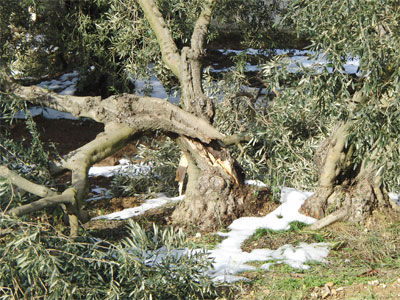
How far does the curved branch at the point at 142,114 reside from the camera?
22.8ft

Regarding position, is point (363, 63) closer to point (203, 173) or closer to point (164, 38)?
point (203, 173)

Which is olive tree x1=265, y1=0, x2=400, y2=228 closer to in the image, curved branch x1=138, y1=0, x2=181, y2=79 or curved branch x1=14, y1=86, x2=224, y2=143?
curved branch x1=14, y1=86, x2=224, y2=143

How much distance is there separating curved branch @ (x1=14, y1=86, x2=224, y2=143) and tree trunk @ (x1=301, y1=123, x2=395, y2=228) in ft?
4.41

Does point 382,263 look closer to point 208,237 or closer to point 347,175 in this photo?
point 347,175

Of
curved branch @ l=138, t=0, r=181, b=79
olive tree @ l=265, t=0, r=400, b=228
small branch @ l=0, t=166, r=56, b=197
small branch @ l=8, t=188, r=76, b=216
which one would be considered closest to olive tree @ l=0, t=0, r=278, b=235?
curved branch @ l=138, t=0, r=181, b=79

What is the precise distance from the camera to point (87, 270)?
→ 445cm

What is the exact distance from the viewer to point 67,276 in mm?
4434

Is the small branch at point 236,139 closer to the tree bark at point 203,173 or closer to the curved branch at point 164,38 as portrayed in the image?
the tree bark at point 203,173

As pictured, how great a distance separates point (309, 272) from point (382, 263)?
729mm

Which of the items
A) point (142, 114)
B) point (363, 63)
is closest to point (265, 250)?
point (142, 114)

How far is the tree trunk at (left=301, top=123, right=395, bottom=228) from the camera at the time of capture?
685cm

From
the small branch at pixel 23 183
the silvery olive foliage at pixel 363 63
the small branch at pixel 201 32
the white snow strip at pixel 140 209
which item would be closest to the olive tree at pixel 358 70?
the silvery olive foliage at pixel 363 63

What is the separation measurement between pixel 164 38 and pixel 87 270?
4.07 m

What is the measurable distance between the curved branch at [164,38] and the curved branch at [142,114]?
772 mm
